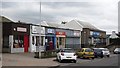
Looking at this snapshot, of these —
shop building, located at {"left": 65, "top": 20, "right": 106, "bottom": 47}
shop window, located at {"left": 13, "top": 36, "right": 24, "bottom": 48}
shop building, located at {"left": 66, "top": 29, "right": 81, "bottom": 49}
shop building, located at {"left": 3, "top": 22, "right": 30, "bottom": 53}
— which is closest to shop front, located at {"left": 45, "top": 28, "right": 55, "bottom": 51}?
shop building, located at {"left": 3, "top": 22, "right": 30, "bottom": 53}

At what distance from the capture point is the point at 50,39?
49.2 meters

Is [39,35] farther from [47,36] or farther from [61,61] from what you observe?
[61,61]

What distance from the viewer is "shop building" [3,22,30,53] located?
38.9 meters

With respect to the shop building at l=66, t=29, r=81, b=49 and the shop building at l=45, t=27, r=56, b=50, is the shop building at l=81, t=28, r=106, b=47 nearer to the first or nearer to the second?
the shop building at l=66, t=29, r=81, b=49

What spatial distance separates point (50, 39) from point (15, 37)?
1002 centimetres

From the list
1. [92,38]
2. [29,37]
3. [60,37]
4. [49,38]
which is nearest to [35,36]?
[29,37]

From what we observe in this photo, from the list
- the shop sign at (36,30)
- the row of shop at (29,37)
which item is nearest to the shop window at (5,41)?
the row of shop at (29,37)

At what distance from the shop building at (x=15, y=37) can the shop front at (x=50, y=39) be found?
5833mm

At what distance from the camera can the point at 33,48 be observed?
43188 mm

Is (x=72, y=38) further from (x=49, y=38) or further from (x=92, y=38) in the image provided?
(x=92, y=38)

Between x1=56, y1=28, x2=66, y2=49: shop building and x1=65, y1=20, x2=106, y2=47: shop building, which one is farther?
x1=65, y1=20, x2=106, y2=47: shop building

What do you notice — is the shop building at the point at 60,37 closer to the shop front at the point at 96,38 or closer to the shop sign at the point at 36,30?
the shop sign at the point at 36,30

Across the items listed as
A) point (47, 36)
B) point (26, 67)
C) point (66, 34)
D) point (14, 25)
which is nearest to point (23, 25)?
point (14, 25)

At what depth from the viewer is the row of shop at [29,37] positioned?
39.1 m
